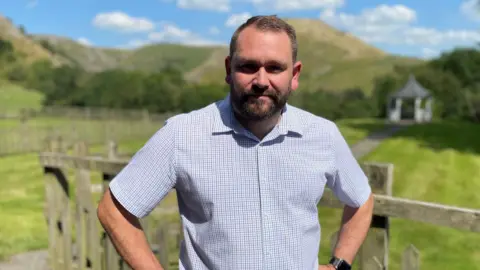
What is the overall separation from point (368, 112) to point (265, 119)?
2316 inches

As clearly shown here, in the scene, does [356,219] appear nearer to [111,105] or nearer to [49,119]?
[49,119]

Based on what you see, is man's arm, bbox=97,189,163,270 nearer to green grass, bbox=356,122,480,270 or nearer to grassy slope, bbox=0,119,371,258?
green grass, bbox=356,122,480,270

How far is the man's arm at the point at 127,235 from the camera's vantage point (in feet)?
6.84

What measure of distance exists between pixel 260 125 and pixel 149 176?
47 cm

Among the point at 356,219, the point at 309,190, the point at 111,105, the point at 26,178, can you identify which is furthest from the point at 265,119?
the point at 111,105

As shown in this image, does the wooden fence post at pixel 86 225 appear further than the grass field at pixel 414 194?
No

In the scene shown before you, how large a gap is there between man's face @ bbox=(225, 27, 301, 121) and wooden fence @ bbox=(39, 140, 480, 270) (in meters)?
1.09

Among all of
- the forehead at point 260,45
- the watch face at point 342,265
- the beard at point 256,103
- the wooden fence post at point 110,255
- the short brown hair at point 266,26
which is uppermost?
the short brown hair at point 266,26

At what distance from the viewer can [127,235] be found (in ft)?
6.86

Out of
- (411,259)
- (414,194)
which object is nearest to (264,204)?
(411,259)

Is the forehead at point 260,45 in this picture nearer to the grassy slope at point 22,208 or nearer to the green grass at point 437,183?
the green grass at point 437,183

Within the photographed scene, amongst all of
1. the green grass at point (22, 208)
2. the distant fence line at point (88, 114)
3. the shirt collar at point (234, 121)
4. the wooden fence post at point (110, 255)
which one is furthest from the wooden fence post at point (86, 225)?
the distant fence line at point (88, 114)

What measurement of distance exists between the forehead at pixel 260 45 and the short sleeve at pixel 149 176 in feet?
1.31

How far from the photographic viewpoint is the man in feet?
6.53
